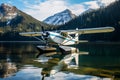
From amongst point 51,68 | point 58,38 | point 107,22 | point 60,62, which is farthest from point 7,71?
point 107,22

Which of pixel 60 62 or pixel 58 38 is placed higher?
pixel 58 38

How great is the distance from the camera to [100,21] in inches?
5404

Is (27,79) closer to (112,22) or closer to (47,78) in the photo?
(47,78)

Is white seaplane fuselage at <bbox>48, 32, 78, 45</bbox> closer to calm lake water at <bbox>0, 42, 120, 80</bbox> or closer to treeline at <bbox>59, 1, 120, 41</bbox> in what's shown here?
calm lake water at <bbox>0, 42, 120, 80</bbox>

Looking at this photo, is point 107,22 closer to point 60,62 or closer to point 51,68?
point 60,62

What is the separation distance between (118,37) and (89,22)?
147 feet

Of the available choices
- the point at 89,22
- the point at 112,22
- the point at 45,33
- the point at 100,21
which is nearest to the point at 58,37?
the point at 45,33

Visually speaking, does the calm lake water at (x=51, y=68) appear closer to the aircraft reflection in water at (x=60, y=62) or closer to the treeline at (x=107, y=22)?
the aircraft reflection in water at (x=60, y=62)

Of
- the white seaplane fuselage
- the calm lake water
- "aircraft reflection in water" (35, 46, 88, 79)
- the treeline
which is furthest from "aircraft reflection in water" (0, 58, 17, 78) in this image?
the treeline

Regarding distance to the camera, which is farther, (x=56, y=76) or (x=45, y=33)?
(x=45, y=33)

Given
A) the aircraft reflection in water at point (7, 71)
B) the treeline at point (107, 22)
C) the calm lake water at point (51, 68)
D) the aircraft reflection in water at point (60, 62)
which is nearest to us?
the calm lake water at point (51, 68)

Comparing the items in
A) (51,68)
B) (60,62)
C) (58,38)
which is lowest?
(60,62)

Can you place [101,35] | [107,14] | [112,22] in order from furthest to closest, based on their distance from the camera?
[107,14]
[112,22]
[101,35]

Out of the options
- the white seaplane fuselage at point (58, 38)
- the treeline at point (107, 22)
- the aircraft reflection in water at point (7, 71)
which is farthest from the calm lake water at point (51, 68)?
the treeline at point (107, 22)
